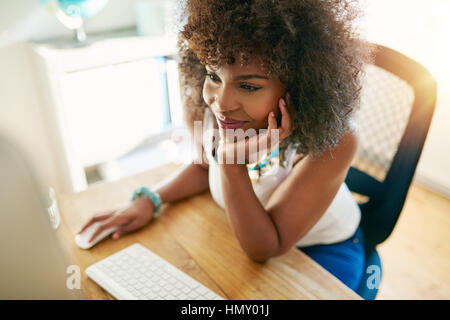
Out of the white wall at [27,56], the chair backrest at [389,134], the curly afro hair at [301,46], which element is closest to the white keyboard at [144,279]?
the curly afro hair at [301,46]

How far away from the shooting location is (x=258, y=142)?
2.22 feet

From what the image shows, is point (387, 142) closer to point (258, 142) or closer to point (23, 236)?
point (258, 142)

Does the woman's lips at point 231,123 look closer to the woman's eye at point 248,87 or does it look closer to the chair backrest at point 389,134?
the woman's eye at point 248,87

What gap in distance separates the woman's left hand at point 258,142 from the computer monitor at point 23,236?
0.46 m

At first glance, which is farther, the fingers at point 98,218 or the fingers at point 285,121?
the fingers at point 98,218

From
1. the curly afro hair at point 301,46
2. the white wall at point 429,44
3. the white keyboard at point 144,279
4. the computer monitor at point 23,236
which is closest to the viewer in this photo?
the computer monitor at point 23,236

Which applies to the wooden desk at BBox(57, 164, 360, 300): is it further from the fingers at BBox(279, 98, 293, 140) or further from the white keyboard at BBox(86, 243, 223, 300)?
the fingers at BBox(279, 98, 293, 140)

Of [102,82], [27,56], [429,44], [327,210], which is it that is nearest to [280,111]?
[327,210]

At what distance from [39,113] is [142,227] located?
134 cm

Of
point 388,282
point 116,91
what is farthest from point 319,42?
point 116,91

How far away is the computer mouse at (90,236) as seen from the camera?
2.56ft

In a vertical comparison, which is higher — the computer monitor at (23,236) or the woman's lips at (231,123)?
the computer monitor at (23,236)

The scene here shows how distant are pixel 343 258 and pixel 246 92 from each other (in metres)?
0.50
